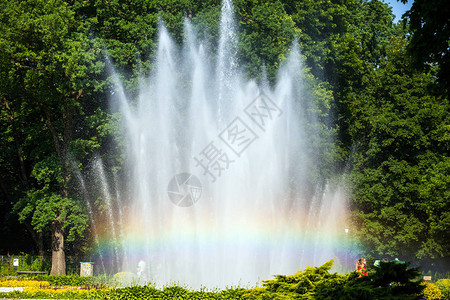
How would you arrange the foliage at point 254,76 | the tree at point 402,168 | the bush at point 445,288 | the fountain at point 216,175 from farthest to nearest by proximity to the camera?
the tree at point 402,168 → the foliage at point 254,76 → the fountain at point 216,175 → the bush at point 445,288

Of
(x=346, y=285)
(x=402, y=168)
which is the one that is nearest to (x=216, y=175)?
(x=402, y=168)

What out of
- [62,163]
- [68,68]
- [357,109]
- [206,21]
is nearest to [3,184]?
[62,163]

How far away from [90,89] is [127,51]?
3.28 metres

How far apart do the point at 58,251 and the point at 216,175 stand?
11.6 m

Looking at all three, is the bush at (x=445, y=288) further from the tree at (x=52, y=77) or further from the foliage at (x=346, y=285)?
the tree at (x=52, y=77)

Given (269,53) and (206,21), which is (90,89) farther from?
(269,53)

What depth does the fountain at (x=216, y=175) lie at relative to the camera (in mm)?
24234

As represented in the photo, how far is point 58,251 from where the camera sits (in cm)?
3158

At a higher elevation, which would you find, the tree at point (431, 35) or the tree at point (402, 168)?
the tree at point (402, 168)

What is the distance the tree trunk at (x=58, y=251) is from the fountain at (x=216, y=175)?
103 inches

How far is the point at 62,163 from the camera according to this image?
31344 millimetres

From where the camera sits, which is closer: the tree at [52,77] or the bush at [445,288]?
the bush at [445,288]

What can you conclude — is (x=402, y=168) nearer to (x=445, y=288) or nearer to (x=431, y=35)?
(x=445, y=288)

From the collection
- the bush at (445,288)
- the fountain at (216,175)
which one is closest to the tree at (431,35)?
the bush at (445,288)
